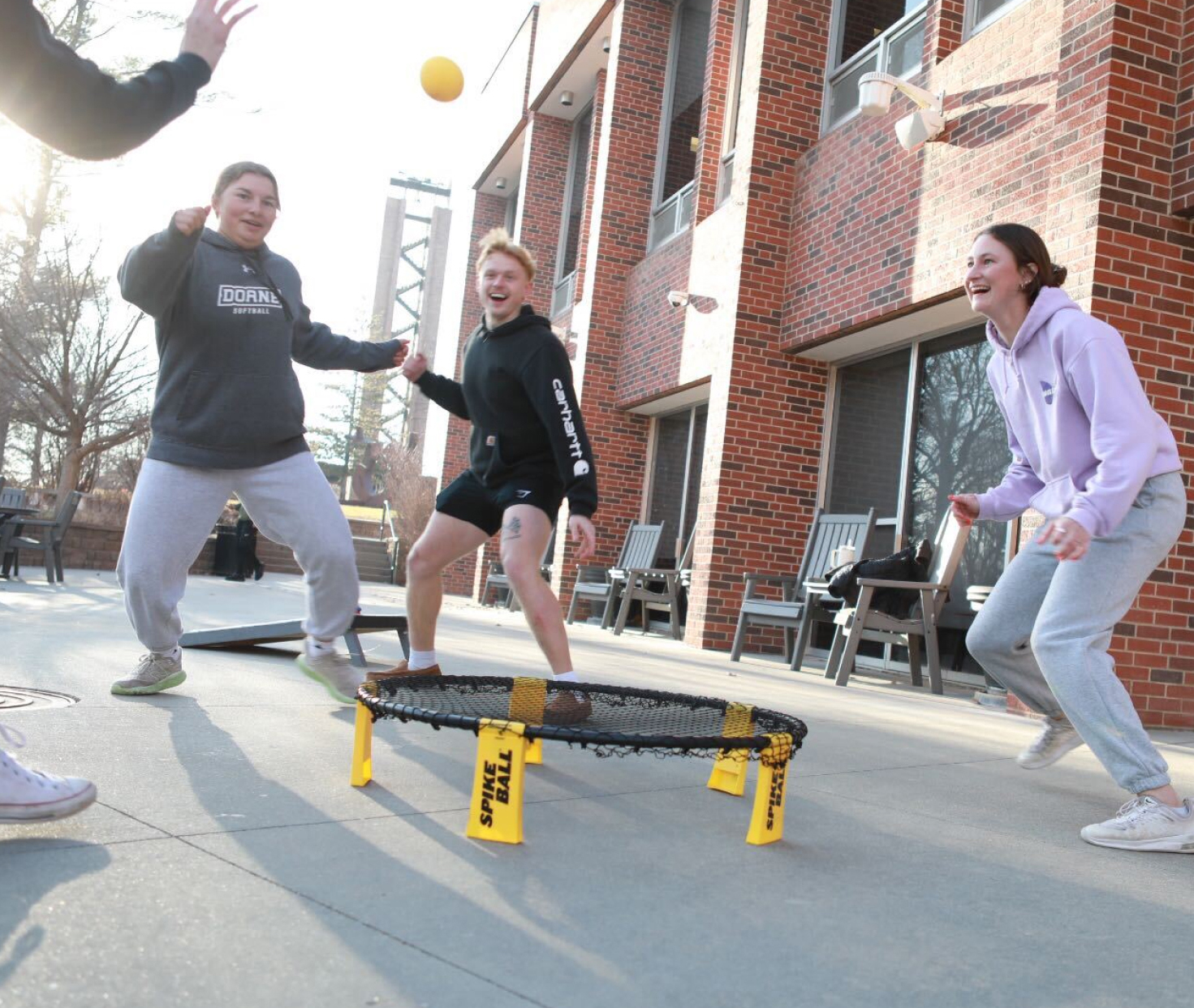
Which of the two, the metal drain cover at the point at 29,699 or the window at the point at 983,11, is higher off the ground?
the window at the point at 983,11

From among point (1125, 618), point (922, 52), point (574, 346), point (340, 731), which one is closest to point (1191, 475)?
point (1125, 618)

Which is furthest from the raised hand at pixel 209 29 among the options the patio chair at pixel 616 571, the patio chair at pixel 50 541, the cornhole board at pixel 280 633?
the patio chair at pixel 50 541

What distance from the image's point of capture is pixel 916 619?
7.62 metres

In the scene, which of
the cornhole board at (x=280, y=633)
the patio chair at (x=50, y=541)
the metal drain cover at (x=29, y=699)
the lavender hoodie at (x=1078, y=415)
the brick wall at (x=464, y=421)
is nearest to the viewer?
the lavender hoodie at (x=1078, y=415)

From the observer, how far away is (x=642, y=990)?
1547 mm

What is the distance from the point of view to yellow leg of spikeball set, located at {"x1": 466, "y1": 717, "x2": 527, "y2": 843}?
2.28 metres

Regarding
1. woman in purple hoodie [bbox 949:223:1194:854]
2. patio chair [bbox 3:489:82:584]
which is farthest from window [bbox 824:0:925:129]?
patio chair [bbox 3:489:82:584]

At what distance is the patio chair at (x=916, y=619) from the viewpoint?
277 inches

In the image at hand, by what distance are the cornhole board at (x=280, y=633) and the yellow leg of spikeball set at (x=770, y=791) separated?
3.02 metres

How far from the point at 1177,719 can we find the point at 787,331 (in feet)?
16.2

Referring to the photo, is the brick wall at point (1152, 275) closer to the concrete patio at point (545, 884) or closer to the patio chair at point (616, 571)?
the concrete patio at point (545, 884)

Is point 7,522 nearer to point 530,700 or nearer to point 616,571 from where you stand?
point 616,571

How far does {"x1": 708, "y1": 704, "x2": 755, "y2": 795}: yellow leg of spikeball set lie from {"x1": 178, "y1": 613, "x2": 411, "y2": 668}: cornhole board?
2.49 meters

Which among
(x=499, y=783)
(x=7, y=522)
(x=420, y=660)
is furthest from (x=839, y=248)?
(x=7, y=522)
